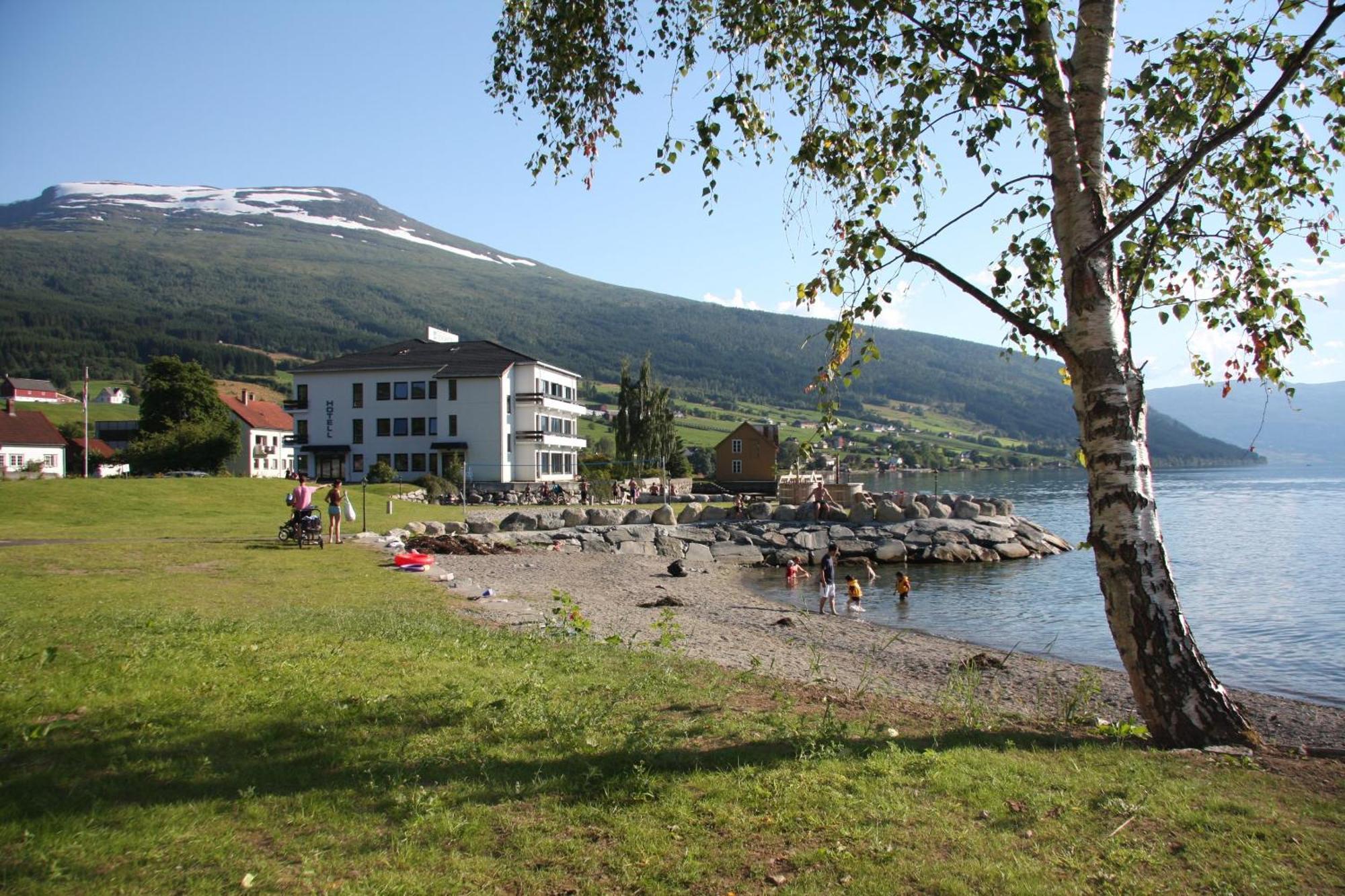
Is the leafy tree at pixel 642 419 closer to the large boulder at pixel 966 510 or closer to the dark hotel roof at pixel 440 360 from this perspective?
the dark hotel roof at pixel 440 360

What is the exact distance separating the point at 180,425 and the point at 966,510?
61421 millimetres

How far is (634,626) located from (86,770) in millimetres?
10590

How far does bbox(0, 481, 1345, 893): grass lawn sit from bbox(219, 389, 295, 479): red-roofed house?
101155 mm

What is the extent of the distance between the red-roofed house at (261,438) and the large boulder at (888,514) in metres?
79.0

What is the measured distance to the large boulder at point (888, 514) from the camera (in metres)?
44.0

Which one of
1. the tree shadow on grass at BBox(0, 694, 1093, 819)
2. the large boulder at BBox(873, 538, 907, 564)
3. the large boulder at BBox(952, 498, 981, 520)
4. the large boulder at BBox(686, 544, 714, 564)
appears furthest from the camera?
the large boulder at BBox(952, 498, 981, 520)

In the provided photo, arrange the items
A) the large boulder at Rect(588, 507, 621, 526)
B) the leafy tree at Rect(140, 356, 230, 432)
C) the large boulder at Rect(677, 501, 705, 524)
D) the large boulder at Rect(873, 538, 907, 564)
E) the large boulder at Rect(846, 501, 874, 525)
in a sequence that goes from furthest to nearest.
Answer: the leafy tree at Rect(140, 356, 230, 432), the large boulder at Rect(677, 501, 705, 524), the large boulder at Rect(846, 501, 874, 525), the large boulder at Rect(588, 507, 621, 526), the large boulder at Rect(873, 538, 907, 564)

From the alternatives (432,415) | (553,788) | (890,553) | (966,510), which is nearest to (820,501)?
(890,553)

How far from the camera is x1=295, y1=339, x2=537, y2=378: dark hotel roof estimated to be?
6712 centimetres

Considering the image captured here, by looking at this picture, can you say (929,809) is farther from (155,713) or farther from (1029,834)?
(155,713)

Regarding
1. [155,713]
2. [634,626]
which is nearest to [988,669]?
[634,626]

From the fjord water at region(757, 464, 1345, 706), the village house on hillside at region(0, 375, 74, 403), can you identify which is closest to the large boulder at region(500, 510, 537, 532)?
the fjord water at region(757, 464, 1345, 706)

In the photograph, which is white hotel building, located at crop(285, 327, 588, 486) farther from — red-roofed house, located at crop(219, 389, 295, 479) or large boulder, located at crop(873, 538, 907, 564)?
large boulder, located at crop(873, 538, 907, 564)

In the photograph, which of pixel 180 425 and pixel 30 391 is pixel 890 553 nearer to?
pixel 180 425
